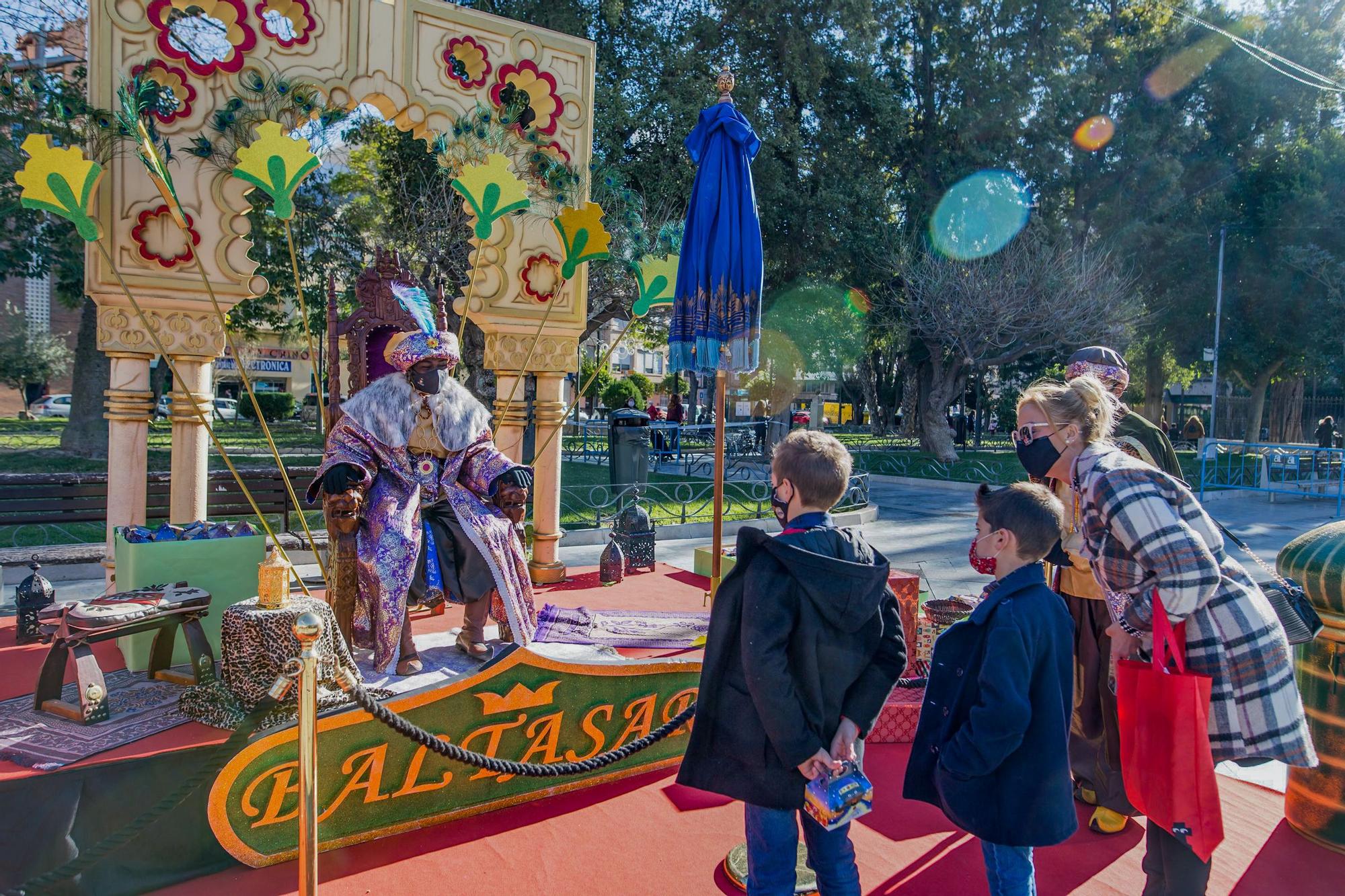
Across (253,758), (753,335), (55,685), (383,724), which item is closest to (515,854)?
(383,724)

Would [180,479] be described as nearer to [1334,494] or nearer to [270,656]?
[270,656]

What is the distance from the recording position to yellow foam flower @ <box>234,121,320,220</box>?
13.9 ft

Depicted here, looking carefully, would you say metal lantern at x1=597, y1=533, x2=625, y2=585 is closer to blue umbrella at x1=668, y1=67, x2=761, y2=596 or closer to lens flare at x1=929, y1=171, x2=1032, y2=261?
blue umbrella at x1=668, y1=67, x2=761, y2=596

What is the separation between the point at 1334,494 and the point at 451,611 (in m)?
18.2

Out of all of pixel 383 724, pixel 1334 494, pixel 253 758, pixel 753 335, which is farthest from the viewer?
pixel 1334 494

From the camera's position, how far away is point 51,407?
36531 mm

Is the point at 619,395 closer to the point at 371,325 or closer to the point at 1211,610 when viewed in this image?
the point at 371,325

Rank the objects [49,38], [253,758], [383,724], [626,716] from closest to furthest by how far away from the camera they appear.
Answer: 1. [253,758]
2. [383,724]
3. [626,716]
4. [49,38]

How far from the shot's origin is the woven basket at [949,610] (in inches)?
185

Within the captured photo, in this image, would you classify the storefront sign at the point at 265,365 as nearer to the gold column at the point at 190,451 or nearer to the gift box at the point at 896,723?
the gold column at the point at 190,451

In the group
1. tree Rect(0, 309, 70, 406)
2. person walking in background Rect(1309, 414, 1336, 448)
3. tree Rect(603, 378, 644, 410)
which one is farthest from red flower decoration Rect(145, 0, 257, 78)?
tree Rect(0, 309, 70, 406)

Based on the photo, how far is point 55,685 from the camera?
3.97 m

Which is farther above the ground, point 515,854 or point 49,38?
point 49,38

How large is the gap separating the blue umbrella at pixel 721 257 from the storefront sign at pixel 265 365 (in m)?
47.0
